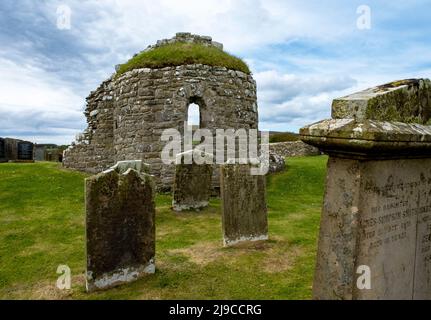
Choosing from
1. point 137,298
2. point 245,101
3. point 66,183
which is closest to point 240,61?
point 245,101

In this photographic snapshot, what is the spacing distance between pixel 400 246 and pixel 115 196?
12.7 ft

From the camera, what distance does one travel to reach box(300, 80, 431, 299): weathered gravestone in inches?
114

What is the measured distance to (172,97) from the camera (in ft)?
40.9

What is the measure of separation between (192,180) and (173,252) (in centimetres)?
373

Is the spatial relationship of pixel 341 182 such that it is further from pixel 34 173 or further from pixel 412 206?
pixel 34 173

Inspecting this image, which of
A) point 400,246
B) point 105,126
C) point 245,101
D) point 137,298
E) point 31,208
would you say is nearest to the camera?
point 400,246

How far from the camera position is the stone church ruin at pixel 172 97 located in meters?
12.5

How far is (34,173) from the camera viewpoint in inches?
563

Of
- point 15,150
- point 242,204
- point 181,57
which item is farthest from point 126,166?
point 15,150

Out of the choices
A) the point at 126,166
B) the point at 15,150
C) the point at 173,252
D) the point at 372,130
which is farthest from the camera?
the point at 15,150
